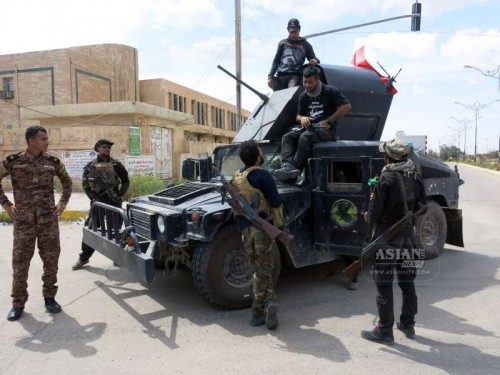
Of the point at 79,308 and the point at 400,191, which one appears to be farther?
the point at 79,308

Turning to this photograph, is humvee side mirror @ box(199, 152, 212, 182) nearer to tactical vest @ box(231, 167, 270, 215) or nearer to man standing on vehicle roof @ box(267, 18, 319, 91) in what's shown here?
man standing on vehicle roof @ box(267, 18, 319, 91)

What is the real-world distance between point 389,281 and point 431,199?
2.83m

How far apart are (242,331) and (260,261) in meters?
0.61

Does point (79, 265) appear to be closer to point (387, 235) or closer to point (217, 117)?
point (387, 235)

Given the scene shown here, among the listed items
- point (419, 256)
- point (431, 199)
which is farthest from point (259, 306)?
point (431, 199)

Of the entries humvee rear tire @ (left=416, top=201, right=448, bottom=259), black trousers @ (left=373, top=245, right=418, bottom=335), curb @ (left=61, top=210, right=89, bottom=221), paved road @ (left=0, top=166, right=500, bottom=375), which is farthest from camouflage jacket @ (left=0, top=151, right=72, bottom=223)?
curb @ (left=61, top=210, right=89, bottom=221)

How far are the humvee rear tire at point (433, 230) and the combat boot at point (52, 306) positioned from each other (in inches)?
167

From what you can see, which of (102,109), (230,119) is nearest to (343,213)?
(102,109)

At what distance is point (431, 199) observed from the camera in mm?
5875

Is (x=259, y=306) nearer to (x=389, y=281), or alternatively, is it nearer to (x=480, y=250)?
(x=389, y=281)

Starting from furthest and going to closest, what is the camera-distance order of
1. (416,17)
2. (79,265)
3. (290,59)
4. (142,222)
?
(416,17) < (290,59) < (79,265) < (142,222)

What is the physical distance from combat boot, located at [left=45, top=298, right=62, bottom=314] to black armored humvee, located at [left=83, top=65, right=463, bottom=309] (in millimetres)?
647

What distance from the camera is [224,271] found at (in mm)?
4164

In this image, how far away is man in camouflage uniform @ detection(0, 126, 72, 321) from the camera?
13.2 ft
